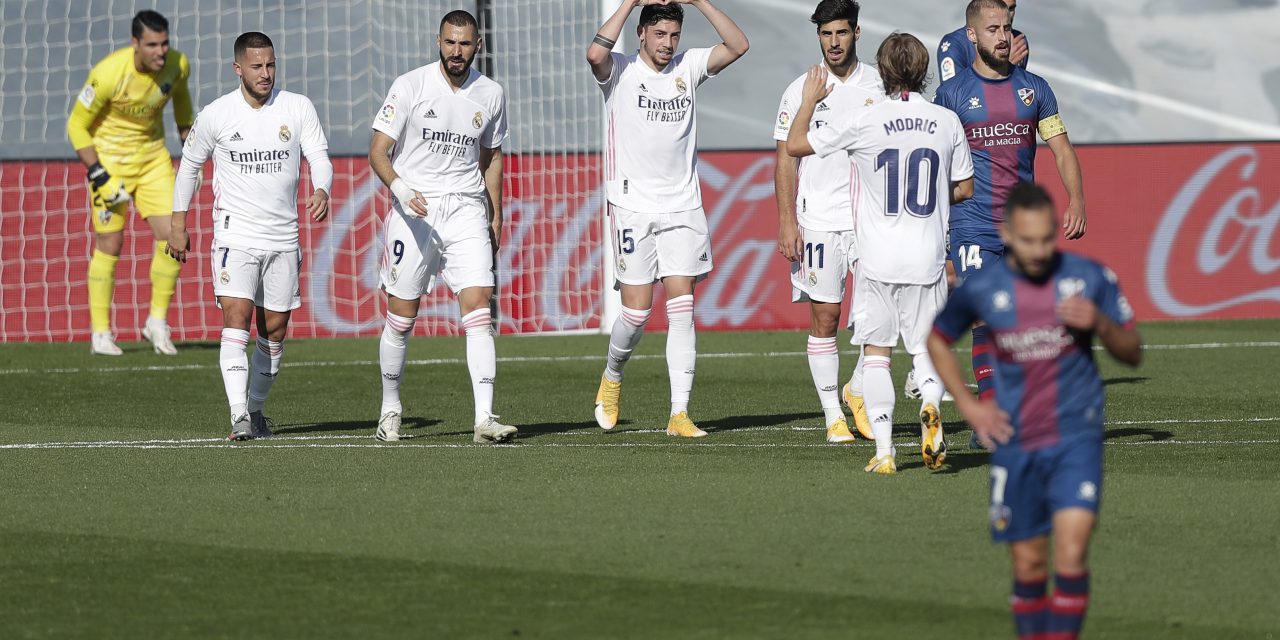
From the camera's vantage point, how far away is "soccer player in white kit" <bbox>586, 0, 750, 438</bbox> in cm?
994

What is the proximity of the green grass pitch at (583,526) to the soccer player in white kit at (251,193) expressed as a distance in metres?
0.65

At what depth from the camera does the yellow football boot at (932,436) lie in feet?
26.1

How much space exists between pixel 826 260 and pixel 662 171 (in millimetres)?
1023

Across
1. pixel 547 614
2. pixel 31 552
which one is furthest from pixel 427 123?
pixel 547 614

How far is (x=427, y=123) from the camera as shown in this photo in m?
9.54

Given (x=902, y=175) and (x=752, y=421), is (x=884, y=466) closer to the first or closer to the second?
(x=902, y=175)

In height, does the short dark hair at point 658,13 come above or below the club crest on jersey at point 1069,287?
above

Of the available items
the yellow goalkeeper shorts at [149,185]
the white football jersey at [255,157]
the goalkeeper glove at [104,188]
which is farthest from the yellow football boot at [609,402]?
the yellow goalkeeper shorts at [149,185]

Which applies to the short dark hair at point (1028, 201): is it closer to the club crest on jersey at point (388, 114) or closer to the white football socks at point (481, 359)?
the white football socks at point (481, 359)

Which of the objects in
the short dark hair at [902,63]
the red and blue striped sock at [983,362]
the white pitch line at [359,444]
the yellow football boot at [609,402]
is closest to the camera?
the short dark hair at [902,63]

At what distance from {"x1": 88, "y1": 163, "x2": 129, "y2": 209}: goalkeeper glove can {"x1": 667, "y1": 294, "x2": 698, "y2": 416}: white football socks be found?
21.3ft

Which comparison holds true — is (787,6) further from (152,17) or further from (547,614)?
(547,614)

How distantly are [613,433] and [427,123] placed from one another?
1978mm

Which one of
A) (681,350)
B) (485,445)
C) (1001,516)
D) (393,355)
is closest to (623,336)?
(681,350)
